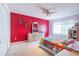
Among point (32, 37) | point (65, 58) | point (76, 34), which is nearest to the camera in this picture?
point (65, 58)

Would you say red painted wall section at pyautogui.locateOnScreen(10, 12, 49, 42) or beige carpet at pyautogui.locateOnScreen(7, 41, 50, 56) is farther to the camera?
red painted wall section at pyautogui.locateOnScreen(10, 12, 49, 42)

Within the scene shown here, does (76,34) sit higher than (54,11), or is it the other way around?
(54,11)

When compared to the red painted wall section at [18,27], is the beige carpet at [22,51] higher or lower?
lower

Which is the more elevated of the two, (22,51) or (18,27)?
(18,27)

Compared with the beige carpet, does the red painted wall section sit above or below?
above

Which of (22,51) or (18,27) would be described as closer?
(22,51)

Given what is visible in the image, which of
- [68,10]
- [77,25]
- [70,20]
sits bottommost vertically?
[77,25]

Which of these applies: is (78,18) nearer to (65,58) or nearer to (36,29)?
(65,58)

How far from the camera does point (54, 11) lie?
7.40 feet

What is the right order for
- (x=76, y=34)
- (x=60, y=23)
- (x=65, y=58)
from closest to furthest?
(x=65, y=58) → (x=76, y=34) → (x=60, y=23)

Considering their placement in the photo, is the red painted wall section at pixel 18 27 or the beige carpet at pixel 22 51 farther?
the red painted wall section at pixel 18 27

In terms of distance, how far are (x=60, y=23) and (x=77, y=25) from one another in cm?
43

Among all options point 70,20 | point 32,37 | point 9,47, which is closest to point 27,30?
Result: point 32,37

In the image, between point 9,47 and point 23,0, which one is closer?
point 23,0
